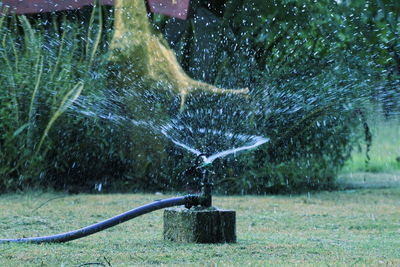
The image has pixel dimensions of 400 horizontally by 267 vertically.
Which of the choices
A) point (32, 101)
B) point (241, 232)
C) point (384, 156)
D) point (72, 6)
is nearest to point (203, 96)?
point (32, 101)

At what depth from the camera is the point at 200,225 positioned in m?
3.87

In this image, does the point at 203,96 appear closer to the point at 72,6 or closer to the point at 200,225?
the point at 72,6

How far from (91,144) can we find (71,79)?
701mm

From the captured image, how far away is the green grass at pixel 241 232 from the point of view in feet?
11.1

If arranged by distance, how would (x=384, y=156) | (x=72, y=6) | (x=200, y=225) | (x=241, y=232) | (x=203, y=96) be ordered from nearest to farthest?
(x=200, y=225)
(x=241, y=232)
(x=203, y=96)
(x=72, y=6)
(x=384, y=156)

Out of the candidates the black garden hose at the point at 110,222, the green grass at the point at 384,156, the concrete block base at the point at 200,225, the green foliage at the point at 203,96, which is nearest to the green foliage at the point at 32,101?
the green foliage at the point at 203,96

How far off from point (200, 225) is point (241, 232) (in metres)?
0.94

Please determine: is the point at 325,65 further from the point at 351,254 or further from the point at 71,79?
the point at 351,254

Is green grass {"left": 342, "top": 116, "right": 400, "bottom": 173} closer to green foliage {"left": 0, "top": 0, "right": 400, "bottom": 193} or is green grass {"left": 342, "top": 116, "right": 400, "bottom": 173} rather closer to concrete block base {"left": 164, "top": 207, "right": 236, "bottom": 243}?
green foliage {"left": 0, "top": 0, "right": 400, "bottom": 193}

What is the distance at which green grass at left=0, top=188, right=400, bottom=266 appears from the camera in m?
3.37

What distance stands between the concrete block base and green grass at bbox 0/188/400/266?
0.08 meters

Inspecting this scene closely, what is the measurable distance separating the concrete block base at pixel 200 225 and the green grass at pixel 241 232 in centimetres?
8

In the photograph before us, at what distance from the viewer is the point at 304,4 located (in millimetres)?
7922

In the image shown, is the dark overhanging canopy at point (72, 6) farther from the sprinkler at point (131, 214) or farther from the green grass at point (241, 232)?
the sprinkler at point (131, 214)
